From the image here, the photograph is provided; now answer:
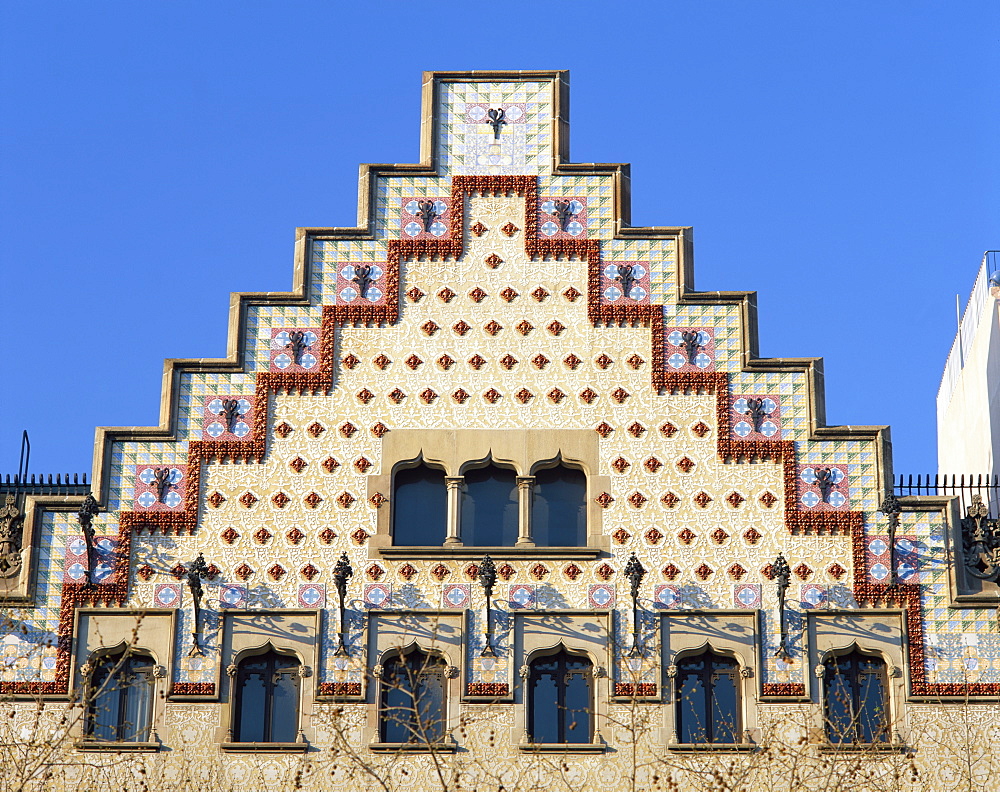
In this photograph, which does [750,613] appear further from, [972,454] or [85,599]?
[972,454]

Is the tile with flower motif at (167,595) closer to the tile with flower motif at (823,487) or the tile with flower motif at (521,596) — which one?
the tile with flower motif at (521,596)

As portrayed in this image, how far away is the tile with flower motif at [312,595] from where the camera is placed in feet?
97.5

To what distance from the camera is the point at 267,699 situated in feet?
96.5

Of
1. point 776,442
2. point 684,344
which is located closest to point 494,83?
point 684,344

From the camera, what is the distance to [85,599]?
29812 mm

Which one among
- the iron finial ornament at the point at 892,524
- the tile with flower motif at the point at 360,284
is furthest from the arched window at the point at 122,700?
the iron finial ornament at the point at 892,524

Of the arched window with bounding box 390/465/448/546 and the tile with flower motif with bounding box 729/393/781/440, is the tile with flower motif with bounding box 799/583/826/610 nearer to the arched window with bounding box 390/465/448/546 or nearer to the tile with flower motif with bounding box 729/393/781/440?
the tile with flower motif with bounding box 729/393/781/440

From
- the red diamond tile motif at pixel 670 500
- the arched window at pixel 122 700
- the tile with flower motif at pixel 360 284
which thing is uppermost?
the tile with flower motif at pixel 360 284

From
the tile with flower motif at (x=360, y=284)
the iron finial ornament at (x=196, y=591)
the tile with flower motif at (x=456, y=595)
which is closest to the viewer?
the iron finial ornament at (x=196, y=591)

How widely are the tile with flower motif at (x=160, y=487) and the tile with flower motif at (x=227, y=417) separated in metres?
0.69

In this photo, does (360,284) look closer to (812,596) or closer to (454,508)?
(454,508)

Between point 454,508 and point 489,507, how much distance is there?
0.54 metres

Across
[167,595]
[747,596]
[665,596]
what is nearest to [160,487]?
[167,595]

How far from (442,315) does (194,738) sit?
281 inches
